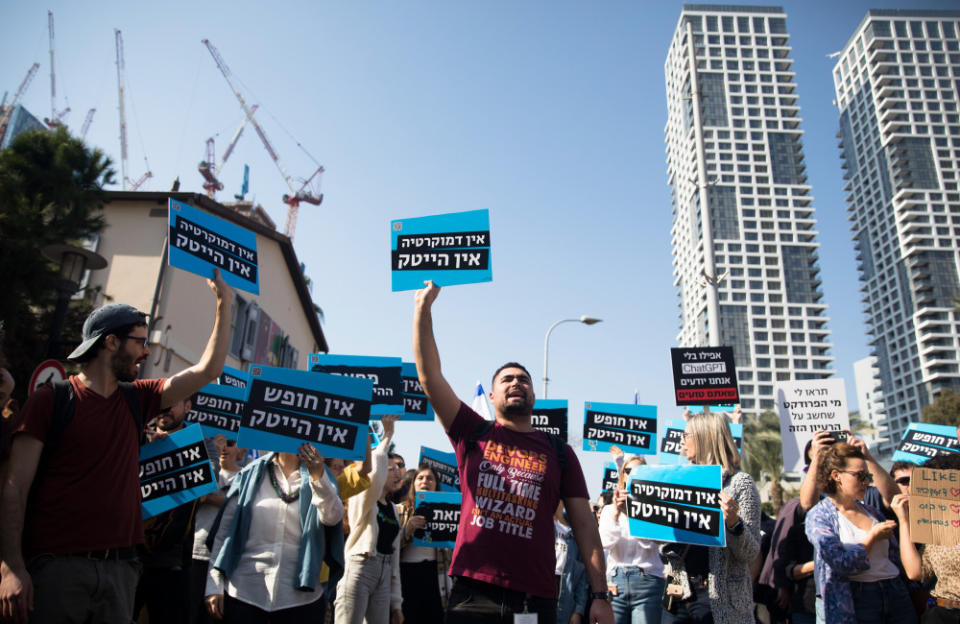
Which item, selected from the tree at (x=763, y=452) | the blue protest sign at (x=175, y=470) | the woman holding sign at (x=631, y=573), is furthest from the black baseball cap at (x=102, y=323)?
the tree at (x=763, y=452)

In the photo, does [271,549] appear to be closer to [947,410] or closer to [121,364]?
[121,364]

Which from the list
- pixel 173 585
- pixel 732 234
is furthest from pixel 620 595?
pixel 732 234

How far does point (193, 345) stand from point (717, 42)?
183207 millimetres

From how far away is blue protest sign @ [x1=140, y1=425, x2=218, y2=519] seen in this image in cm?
478

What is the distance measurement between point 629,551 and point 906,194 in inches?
6805

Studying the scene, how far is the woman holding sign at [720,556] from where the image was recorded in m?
4.48

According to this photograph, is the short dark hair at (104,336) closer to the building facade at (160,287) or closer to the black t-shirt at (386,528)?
the black t-shirt at (386,528)

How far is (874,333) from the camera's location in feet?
511

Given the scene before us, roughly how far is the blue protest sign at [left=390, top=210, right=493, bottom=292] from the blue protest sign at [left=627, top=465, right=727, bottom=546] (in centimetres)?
204

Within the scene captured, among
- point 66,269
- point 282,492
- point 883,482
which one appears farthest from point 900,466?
point 66,269

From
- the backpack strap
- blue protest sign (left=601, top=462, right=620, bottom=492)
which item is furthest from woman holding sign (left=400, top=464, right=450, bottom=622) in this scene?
the backpack strap

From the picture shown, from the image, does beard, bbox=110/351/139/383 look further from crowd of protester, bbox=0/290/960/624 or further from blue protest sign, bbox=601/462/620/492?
blue protest sign, bbox=601/462/620/492

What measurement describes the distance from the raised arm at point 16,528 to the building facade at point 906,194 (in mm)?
152748

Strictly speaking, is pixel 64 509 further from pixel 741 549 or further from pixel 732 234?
pixel 732 234
